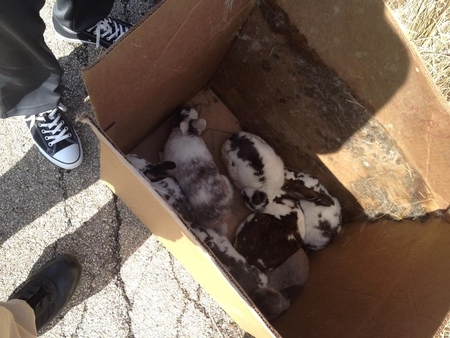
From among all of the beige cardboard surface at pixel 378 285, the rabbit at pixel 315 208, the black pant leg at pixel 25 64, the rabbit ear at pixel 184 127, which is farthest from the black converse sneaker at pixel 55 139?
the beige cardboard surface at pixel 378 285

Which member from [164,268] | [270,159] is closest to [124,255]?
[164,268]

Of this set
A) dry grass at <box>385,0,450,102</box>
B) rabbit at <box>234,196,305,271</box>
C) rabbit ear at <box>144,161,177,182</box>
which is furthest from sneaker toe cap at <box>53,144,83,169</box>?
dry grass at <box>385,0,450,102</box>

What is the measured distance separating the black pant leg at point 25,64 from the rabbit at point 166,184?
54 centimetres

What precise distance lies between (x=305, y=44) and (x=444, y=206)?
1.01 metres

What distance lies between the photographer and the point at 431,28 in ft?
6.38

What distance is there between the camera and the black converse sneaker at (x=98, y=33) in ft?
8.43

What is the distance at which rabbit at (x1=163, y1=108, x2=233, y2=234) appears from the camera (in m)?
2.36

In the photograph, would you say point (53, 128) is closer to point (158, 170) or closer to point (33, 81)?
point (33, 81)

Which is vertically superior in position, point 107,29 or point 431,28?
point 431,28

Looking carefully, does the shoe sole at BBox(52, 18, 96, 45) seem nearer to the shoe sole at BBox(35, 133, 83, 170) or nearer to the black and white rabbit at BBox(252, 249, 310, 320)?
the shoe sole at BBox(35, 133, 83, 170)

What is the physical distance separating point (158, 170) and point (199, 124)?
1.37ft

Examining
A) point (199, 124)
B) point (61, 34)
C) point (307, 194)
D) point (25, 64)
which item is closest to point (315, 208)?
point (307, 194)

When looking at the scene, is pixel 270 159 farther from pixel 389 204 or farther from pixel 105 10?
pixel 105 10

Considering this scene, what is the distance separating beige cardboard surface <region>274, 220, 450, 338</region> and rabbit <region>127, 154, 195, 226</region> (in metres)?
0.79
